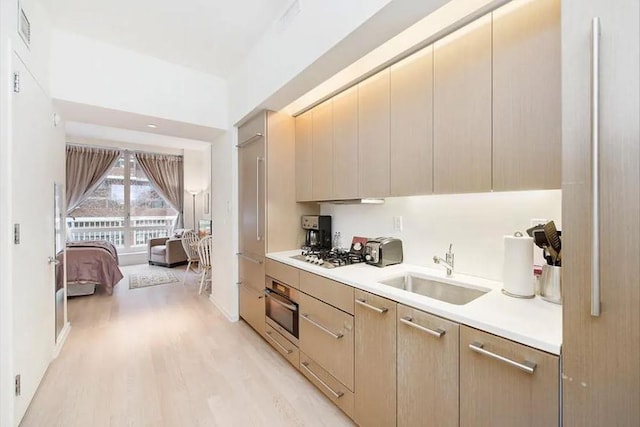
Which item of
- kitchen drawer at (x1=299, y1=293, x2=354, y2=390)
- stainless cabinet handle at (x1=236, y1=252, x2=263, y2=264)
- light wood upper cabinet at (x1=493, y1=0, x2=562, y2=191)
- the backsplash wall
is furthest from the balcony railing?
light wood upper cabinet at (x1=493, y1=0, x2=562, y2=191)

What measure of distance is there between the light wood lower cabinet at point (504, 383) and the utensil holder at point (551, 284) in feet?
1.46

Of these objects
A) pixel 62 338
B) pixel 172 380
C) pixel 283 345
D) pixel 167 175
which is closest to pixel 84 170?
pixel 167 175

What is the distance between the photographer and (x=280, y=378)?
7.08 ft

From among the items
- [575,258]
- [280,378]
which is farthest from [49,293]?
[575,258]

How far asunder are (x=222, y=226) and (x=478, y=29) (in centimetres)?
316

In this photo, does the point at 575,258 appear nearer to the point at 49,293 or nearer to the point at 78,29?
the point at 49,293

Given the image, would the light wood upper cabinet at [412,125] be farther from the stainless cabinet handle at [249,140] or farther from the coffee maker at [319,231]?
the stainless cabinet handle at [249,140]

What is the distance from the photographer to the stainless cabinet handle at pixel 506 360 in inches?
36.3

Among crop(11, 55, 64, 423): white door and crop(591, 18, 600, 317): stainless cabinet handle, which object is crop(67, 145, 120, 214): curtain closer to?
crop(11, 55, 64, 423): white door

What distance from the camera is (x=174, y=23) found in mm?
2355

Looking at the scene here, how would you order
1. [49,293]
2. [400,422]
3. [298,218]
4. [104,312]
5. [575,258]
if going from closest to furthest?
[575,258] → [400,422] → [49,293] → [298,218] → [104,312]

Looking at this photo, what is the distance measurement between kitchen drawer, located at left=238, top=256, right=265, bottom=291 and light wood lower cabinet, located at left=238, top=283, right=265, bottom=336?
0.17 feet

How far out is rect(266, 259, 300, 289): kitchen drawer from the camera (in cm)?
221

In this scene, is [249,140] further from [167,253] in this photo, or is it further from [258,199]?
[167,253]
